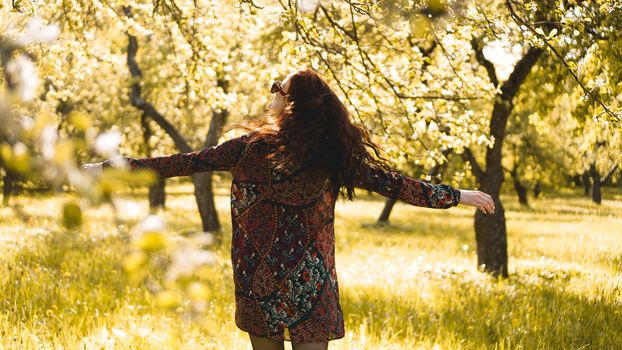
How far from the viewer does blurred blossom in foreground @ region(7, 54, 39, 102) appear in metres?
0.98

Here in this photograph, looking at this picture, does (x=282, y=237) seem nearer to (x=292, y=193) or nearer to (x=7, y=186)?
(x=292, y=193)

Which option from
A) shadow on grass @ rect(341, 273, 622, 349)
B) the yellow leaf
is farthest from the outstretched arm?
shadow on grass @ rect(341, 273, 622, 349)

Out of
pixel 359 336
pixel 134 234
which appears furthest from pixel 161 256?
pixel 359 336

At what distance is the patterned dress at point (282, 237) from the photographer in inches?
104

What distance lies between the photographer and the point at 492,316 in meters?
6.00

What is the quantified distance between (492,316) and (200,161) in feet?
14.3

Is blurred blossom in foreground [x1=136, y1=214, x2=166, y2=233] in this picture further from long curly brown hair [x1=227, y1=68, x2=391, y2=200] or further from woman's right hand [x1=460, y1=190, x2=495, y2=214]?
woman's right hand [x1=460, y1=190, x2=495, y2=214]

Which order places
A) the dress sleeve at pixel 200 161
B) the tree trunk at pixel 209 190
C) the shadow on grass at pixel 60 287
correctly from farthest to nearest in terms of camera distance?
the tree trunk at pixel 209 190 < the shadow on grass at pixel 60 287 < the dress sleeve at pixel 200 161

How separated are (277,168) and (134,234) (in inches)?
60.3

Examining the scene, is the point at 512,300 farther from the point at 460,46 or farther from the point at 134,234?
the point at 134,234

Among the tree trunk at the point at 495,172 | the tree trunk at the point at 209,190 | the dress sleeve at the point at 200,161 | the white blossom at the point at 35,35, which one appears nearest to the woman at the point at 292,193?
the dress sleeve at the point at 200,161

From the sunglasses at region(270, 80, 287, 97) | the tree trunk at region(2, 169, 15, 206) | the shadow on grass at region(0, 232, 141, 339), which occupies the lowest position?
the shadow on grass at region(0, 232, 141, 339)

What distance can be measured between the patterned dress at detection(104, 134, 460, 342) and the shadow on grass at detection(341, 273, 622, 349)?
2559 millimetres

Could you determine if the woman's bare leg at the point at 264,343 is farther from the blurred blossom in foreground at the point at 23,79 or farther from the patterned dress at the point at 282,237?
the blurred blossom in foreground at the point at 23,79
